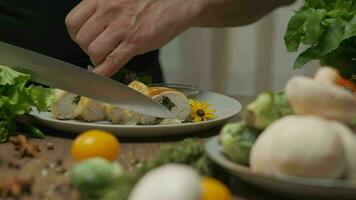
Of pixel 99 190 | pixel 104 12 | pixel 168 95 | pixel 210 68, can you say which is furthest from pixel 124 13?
pixel 210 68

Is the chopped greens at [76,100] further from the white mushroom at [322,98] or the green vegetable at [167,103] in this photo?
the white mushroom at [322,98]

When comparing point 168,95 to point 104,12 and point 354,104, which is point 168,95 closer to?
point 104,12

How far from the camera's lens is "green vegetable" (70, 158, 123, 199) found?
659mm

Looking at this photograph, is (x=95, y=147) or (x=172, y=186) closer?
(x=172, y=186)

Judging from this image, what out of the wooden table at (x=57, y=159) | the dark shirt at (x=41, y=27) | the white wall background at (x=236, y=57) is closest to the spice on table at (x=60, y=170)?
the wooden table at (x=57, y=159)

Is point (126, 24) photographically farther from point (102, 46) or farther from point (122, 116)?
point (122, 116)

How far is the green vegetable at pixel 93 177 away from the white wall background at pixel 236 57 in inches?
53.0

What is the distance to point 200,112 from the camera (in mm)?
1141

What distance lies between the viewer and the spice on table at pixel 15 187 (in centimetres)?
73

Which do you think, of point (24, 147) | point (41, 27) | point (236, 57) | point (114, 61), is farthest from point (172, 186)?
point (236, 57)

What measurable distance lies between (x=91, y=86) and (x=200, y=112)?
20 cm

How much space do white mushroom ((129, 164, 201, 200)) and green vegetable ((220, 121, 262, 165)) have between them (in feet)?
0.49

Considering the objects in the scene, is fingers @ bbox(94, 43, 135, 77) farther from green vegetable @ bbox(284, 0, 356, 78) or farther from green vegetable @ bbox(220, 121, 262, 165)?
green vegetable @ bbox(220, 121, 262, 165)

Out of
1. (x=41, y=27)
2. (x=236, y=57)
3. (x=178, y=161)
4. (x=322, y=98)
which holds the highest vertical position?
(x=322, y=98)
